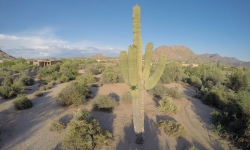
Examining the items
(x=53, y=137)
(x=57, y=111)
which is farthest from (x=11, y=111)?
(x=53, y=137)

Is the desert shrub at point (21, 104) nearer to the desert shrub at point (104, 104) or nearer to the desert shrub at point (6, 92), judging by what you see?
the desert shrub at point (6, 92)

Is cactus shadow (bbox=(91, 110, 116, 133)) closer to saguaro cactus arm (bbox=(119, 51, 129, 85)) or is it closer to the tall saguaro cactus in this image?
the tall saguaro cactus

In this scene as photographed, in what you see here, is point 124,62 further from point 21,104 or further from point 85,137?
point 21,104

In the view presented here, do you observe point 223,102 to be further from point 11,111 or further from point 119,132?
point 11,111

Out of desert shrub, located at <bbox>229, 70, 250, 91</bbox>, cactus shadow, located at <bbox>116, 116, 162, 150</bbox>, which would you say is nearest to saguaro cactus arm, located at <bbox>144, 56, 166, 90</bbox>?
cactus shadow, located at <bbox>116, 116, 162, 150</bbox>

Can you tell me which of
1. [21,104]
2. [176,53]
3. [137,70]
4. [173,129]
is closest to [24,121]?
[21,104]

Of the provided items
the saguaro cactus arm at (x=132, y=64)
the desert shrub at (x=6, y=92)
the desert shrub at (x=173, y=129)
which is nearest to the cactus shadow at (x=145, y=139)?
the desert shrub at (x=173, y=129)
